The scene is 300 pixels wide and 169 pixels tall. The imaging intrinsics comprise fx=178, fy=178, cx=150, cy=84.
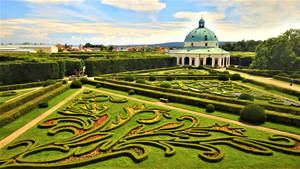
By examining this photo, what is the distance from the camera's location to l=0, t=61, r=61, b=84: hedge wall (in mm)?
32884

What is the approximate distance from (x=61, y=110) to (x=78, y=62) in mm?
27433

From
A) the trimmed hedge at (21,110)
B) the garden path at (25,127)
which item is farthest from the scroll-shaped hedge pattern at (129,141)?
the trimmed hedge at (21,110)

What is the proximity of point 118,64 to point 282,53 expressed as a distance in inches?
1782

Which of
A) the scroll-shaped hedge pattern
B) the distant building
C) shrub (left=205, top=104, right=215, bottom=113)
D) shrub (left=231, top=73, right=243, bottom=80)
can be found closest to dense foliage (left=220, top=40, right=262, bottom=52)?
shrub (left=231, top=73, right=243, bottom=80)

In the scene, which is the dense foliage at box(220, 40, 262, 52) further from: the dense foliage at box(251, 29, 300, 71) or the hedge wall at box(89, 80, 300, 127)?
the hedge wall at box(89, 80, 300, 127)

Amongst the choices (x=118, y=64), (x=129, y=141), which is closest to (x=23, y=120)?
(x=129, y=141)

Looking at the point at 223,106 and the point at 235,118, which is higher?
the point at 223,106

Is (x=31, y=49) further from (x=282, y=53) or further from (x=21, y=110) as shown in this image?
(x=282, y=53)

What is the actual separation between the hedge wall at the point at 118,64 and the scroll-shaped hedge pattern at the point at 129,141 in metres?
28.3

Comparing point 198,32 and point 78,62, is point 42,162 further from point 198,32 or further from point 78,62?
point 198,32

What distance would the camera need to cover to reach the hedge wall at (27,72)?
32.9 meters

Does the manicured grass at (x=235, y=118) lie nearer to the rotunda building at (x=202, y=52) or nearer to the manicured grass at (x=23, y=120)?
the manicured grass at (x=23, y=120)

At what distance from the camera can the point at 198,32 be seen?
262 feet

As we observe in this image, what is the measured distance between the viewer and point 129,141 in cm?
1277
